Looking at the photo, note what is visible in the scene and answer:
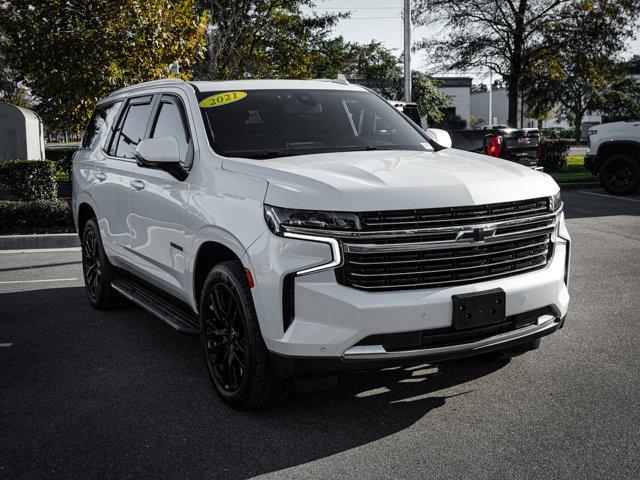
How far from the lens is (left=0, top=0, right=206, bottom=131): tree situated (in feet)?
42.9

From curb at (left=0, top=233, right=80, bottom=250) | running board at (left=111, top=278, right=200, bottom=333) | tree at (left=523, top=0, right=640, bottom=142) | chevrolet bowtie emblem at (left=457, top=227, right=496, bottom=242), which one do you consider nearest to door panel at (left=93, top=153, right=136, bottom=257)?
running board at (left=111, top=278, right=200, bottom=333)

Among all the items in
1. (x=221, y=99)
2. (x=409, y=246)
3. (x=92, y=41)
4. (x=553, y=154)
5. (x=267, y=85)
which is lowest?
(x=553, y=154)

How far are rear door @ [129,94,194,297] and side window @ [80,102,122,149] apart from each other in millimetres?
1174

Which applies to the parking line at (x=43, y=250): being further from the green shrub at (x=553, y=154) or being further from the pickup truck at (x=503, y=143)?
the green shrub at (x=553, y=154)

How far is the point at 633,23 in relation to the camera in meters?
27.1

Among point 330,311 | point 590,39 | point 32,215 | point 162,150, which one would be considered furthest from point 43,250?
point 590,39

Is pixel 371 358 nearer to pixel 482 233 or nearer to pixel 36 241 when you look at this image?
pixel 482 233

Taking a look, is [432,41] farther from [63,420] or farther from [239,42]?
[63,420]

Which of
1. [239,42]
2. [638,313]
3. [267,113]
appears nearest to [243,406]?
[267,113]

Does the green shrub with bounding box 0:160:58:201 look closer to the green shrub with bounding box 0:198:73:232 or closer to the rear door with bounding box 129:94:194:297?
the green shrub with bounding box 0:198:73:232

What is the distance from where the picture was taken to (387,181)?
3.69 m

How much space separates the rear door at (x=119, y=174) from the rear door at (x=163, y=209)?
0.20m

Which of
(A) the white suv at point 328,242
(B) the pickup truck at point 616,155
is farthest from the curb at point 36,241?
(B) the pickup truck at point 616,155

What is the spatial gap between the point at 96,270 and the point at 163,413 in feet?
9.74
